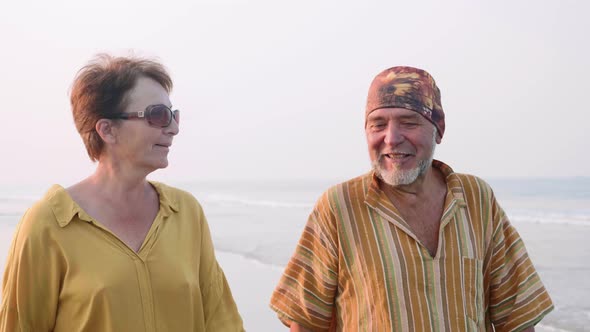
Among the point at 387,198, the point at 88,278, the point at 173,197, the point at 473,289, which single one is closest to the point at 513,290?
the point at 473,289

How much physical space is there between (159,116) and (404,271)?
4.03ft

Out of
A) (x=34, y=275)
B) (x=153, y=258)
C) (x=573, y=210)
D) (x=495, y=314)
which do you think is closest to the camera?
(x=34, y=275)

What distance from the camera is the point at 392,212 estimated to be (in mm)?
2936

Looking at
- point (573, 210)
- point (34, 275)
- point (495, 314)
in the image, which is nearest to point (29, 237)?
point (34, 275)

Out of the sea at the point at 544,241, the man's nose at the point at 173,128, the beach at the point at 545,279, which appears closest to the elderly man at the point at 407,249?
the man's nose at the point at 173,128

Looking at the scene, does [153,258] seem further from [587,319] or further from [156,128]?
[587,319]

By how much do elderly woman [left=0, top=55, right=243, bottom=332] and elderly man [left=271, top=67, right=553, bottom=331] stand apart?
1.55ft

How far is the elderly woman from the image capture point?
262 cm

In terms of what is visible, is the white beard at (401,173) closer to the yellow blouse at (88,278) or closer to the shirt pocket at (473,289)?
the shirt pocket at (473,289)

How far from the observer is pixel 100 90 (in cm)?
286

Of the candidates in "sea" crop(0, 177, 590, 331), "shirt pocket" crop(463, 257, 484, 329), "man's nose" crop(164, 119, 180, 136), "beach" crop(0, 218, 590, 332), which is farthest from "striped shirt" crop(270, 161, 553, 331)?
"sea" crop(0, 177, 590, 331)

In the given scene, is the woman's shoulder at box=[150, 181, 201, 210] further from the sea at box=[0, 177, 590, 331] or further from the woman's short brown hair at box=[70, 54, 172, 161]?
the sea at box=[0, 177, 590, 331]

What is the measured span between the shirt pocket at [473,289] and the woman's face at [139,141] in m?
1.37

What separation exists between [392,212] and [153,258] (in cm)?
Result: 103
